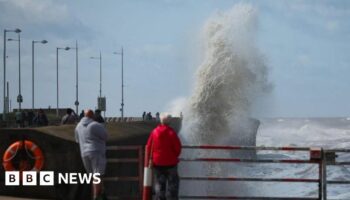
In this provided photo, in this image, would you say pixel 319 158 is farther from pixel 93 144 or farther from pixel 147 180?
pixel 93 144

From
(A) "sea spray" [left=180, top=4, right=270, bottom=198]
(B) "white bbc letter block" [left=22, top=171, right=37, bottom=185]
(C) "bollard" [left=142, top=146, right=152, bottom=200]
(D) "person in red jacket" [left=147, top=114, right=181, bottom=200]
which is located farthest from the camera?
(A) "sea spray" [left=180, top=4, right=270, bottom=198]

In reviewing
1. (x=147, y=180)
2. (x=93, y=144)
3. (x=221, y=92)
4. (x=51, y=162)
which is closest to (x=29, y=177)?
(x=51, y=162)

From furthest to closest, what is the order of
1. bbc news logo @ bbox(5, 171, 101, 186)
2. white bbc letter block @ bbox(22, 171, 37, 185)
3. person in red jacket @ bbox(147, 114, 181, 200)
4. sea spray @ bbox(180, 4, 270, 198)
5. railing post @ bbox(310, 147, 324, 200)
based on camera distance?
1. sea spray @ bbox(180, 4, 270, 198)
2. white bbc letter block @ bbox(22, 171, 37, 185)
3. bbc news logo @ bbox(5, 171, 101, 186)
4. railing post @ bbox(310, 147, 324, 200)
5. person in red jacket @ bbox(147, 114, 181, 200)

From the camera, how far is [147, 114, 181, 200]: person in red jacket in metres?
10.5

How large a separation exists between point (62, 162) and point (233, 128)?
31.6 metres

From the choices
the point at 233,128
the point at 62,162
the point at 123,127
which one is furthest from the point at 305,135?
the point at 62,162

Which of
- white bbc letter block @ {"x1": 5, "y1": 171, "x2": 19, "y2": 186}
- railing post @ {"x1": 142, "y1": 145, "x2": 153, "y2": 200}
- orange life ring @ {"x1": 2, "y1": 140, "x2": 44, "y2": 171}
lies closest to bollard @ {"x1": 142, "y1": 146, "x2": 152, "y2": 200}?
railing post @ {"x1": 142, "y1": 145, "x2": 153, "y2": 200}

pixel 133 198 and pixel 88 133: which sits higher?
pixel 88 133

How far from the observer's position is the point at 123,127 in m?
32.9

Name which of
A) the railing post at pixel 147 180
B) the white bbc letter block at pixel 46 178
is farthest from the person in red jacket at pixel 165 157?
the white bbc letter block at pixel 46 178

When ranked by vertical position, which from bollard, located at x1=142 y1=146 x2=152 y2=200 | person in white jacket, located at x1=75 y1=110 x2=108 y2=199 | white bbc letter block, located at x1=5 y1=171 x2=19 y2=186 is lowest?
white bbc letter block, located at x1=5 y1=171 x2=19 y2=186

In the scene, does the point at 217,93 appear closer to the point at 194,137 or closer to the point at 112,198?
the point at 194,137

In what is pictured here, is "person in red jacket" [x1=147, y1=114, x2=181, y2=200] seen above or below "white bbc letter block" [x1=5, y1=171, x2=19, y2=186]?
above

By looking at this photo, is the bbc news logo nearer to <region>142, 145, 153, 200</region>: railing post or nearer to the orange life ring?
the orange life ring
